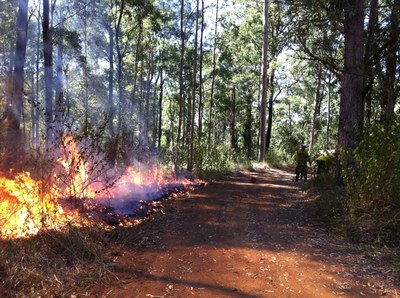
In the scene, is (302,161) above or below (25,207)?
above

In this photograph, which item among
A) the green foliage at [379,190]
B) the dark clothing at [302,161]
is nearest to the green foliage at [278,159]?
the dark clothing at [302,161]

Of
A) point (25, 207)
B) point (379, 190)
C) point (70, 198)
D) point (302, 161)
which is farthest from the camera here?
point (302, 161)

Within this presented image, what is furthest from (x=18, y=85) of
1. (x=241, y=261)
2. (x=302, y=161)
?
(x=302, y=161)

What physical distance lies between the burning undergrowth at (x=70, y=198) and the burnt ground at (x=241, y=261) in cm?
76

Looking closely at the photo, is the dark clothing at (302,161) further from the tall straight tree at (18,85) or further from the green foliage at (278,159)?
the tall straight tree at (18,85)

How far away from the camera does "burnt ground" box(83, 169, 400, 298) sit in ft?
12.6

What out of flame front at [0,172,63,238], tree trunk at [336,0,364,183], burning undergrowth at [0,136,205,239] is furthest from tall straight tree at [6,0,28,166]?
tree trunk at [336,0,364,183]

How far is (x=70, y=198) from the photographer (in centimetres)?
605


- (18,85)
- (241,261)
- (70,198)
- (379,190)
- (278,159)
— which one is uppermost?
(18,85)

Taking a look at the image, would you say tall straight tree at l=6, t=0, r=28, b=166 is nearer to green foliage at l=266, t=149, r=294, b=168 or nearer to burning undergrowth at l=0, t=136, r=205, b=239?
burning undergrowth at l=0, t=136, r=205, b=239

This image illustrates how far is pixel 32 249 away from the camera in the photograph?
4.27 meters

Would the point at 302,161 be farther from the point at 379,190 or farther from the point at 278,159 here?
the point at 278,159

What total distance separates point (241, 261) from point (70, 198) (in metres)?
3.16

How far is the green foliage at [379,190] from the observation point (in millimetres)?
5497
